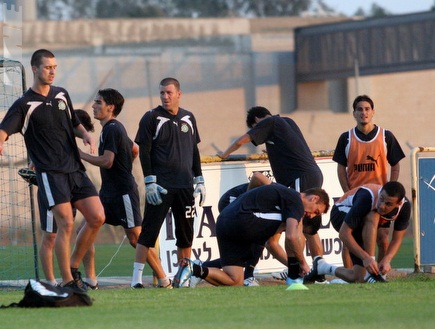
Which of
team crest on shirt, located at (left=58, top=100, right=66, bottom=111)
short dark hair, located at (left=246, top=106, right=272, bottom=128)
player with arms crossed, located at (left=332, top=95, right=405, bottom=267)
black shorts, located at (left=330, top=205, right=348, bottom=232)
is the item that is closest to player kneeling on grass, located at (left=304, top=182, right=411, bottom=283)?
black shorts, located at (left=330, top=205, right=348, bottom=232)

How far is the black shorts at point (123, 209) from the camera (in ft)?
38.0

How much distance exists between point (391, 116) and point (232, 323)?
92.6 ft

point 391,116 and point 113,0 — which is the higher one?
point 113,0

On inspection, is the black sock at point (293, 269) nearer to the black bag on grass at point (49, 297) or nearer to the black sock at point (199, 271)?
the black sock at point (199, 271)

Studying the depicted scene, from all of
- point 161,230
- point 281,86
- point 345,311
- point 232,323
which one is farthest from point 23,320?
point 281,86

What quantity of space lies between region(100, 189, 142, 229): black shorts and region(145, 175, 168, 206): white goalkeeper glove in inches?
18.4

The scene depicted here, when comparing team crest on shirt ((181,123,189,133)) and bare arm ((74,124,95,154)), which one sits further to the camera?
team crest on shirt ((181,123,189,133))

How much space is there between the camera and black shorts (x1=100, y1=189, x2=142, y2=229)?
11594mm

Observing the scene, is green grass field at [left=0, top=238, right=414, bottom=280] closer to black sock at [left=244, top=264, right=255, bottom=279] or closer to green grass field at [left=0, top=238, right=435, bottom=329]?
black sock at [left=244, top=264, right=255, bottom=279]

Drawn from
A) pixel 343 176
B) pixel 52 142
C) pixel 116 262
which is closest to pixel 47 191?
pixel 52 142

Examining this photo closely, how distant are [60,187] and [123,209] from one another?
1.94m

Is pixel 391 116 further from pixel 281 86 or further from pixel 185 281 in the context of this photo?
pixel 185 281

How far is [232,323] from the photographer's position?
712cm

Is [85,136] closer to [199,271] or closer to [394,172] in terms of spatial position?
[199,271]
